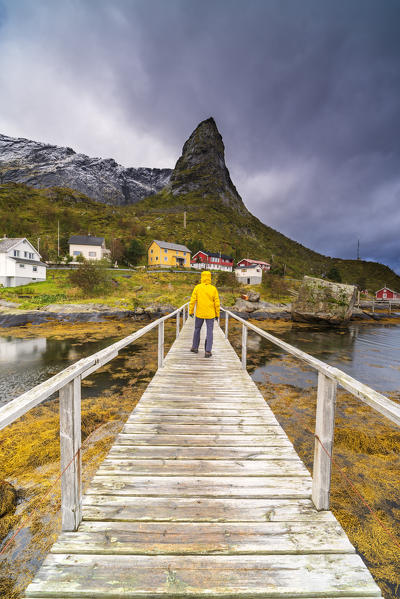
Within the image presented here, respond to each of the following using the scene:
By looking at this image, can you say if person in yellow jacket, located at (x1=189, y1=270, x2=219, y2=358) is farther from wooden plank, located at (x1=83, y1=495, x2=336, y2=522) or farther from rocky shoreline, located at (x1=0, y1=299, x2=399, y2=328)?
rocky shoreline, located at (x1=0, y1=299, x2=399, y2=328)

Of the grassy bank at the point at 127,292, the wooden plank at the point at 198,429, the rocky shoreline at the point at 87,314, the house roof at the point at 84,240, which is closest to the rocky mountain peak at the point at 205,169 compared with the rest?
the house roof at the point at 84,240

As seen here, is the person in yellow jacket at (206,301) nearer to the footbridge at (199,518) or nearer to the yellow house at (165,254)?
the footbridge at (199,518)

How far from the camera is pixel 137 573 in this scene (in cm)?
150

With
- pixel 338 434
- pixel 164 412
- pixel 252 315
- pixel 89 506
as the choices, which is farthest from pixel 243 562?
pixel 252 315

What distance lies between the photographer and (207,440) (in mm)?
3066

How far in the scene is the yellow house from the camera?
5666 cm

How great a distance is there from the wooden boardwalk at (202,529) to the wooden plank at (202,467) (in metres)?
0.01

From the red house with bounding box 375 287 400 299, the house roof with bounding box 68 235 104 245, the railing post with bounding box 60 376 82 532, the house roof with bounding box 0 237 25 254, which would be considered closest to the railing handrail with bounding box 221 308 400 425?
the railing post with bounding box 60 376 82 532

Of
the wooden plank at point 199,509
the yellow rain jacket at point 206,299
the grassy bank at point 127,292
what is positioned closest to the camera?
the wooden plank at point 199,509

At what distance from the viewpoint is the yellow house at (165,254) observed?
56.7 m

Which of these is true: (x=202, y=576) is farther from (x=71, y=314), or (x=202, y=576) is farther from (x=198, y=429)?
(x=71, y=314)

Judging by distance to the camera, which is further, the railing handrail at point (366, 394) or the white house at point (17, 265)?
the white house at point (17, 265)

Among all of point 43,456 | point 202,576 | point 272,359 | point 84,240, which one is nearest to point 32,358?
point 43,456

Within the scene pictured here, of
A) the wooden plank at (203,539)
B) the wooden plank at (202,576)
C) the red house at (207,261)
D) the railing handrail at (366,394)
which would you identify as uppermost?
the red house at (207,261)
